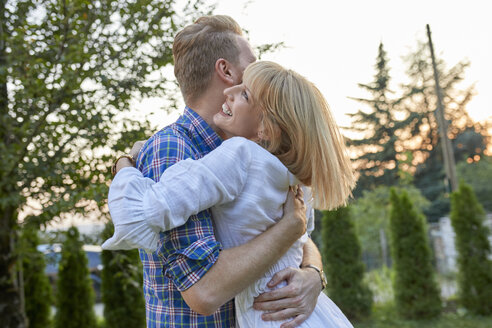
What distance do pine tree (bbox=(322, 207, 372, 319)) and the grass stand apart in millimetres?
307

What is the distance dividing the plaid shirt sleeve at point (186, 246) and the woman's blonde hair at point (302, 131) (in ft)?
0.89

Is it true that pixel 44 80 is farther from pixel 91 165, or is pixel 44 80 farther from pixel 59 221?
pixel 59 221

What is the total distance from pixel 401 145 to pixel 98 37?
2275 centimetres

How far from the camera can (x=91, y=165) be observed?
11.9 feet

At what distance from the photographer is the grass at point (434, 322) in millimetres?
8125

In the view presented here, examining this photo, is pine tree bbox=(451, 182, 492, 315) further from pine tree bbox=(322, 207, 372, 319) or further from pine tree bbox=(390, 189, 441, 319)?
pine tree bbox=(322, 207, 372, 319)

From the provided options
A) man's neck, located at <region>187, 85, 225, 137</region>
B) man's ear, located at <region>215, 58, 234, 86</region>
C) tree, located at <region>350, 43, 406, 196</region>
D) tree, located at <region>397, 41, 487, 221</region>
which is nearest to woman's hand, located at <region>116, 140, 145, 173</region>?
man's neck, located at <region>187, 85, 225, 137</region>

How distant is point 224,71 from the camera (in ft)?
5.00

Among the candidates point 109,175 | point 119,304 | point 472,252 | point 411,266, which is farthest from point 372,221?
point 109,175

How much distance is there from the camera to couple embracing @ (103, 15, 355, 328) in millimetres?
1059

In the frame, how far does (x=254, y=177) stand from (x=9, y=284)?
4245 mm

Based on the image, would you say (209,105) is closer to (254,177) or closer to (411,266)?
(254,177)

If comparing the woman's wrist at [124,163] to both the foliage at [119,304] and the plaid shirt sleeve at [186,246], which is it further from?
the foliage at [119,304]

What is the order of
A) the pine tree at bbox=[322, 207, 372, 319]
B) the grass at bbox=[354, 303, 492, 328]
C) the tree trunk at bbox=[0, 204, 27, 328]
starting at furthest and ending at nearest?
the pine tree at bbox=[322, 207, 372, 319] < the grass at bbox=[354, 303, 492, 328] < the tree trunk at bbox=[0, 204, 27, 328]
